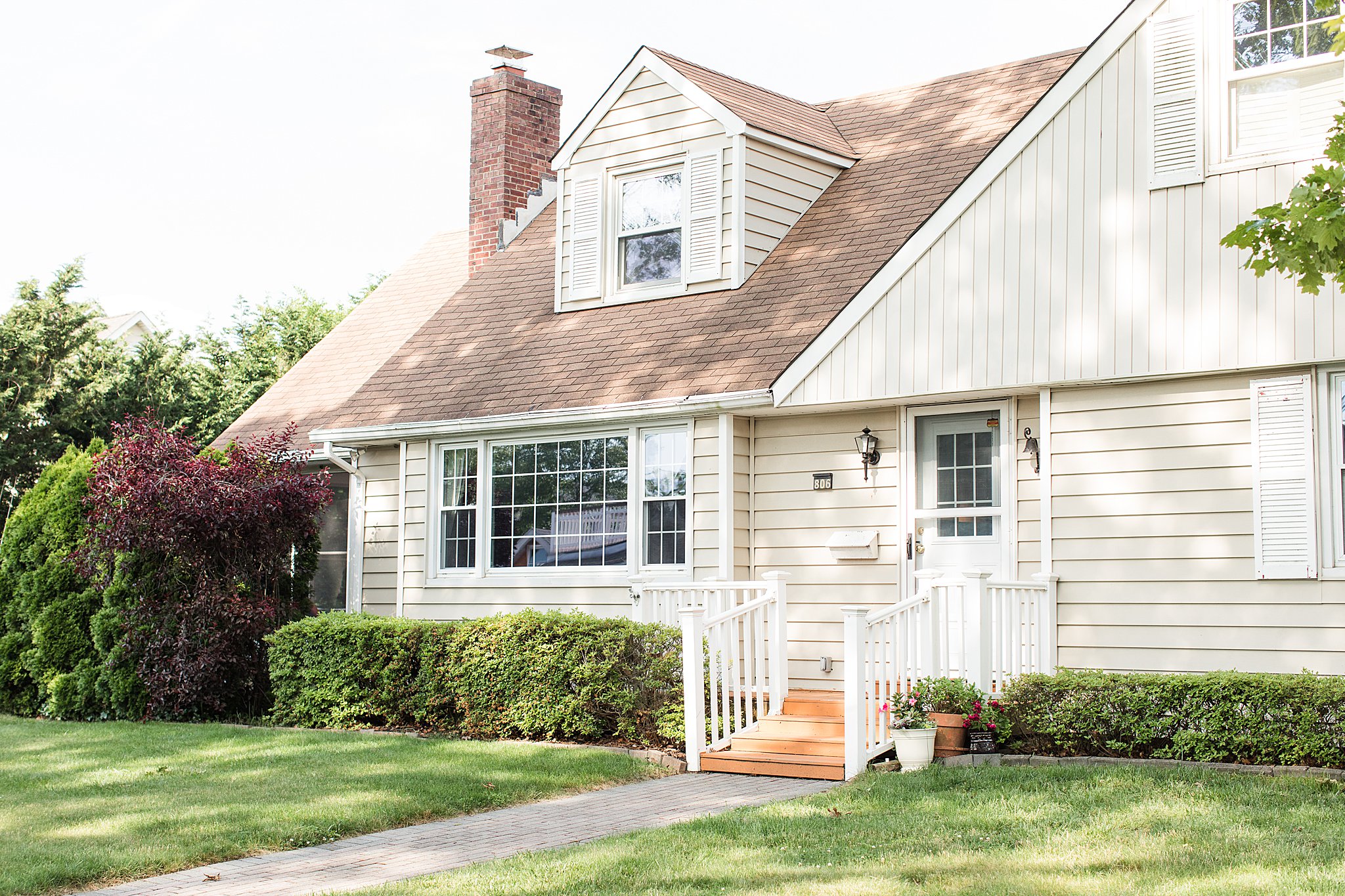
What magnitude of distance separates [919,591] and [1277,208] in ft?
13.5

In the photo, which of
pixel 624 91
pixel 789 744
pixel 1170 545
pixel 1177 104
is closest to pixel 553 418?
pixel 624 91

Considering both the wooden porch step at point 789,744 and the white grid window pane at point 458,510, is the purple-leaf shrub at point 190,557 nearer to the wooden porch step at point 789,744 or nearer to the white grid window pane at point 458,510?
the white grid window pane at point 458,510

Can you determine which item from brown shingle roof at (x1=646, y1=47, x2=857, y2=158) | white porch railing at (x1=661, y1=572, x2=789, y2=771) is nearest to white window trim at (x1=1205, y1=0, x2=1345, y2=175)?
white porch railing at (x1=661, y1=572, x2=789, y2=771)

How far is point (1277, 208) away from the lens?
7020 millimetres

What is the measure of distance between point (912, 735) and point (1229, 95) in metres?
5.21

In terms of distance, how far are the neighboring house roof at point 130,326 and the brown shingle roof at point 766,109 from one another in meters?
28.0

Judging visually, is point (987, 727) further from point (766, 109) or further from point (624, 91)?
point (624, 91)

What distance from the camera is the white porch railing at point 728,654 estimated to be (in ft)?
32.8

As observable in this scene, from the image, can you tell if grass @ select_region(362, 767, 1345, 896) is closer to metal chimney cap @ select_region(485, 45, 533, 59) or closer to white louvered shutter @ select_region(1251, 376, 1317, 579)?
white louvered shutter @ select_region(1251, 376, 1317, 579)

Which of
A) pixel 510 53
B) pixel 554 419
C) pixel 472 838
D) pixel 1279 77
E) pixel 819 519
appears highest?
pixel 510 53

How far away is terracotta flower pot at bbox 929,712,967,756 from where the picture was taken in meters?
9.37

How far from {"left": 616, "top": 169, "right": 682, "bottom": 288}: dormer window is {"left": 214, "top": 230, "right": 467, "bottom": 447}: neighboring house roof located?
4577 millimetres

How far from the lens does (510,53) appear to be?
1750 cm

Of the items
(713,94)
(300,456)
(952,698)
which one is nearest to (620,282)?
(713,94)
